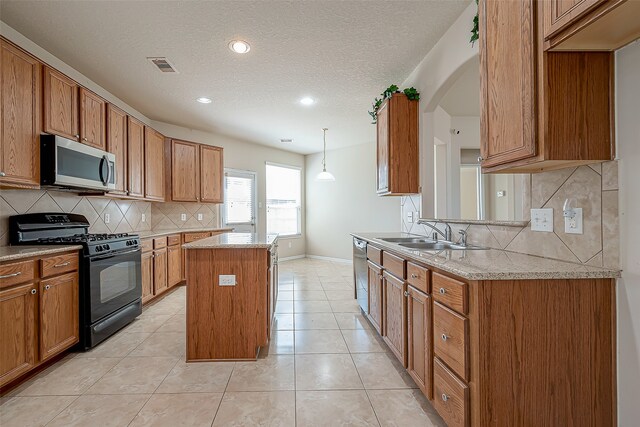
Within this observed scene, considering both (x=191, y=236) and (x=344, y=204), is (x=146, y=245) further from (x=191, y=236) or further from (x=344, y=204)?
(x=344, y=204)

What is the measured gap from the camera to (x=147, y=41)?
2.60 meters

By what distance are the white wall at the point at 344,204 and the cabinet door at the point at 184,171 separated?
3.06m

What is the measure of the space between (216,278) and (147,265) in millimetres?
1812

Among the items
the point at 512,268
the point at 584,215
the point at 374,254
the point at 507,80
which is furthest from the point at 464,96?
the point at 512,268

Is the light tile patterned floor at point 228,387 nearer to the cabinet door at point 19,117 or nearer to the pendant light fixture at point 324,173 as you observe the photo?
the cabinet door at point 19,117

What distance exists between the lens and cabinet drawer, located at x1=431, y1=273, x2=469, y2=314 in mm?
1313

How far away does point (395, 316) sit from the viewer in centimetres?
218

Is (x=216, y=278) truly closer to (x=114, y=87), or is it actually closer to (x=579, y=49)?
(x=579, y=49)

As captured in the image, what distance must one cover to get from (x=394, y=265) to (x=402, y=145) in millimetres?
1428

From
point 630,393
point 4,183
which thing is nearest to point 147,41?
point 4,183

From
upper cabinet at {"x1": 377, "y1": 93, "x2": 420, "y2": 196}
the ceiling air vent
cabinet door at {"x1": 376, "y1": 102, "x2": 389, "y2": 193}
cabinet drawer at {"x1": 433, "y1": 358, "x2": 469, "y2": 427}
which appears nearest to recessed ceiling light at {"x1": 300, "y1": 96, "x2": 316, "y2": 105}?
cabinet door at {"x1": 376, "y1": 102, "x2": 389, "y2": 193}

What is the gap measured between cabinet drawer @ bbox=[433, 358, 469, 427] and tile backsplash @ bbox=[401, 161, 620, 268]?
80 cm

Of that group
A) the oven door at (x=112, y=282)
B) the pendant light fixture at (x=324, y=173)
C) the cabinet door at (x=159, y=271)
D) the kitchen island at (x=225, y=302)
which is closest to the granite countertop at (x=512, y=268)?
the kitchen island at (x=225, y=302)

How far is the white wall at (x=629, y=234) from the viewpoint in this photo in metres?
1.18
